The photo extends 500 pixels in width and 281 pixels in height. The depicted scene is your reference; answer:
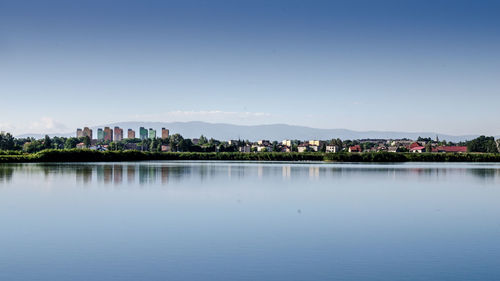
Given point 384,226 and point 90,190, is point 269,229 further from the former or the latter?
point 90,190

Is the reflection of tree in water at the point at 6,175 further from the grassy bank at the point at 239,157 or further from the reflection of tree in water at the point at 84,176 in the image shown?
the grassy bank at the point at 239,157

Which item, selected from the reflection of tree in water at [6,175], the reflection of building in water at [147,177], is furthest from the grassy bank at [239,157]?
the reflection of building in water at [147,177]

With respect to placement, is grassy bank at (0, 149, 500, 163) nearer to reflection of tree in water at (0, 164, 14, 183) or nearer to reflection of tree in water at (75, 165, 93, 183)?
reflection of tree in water at (0, 164, 14, 183)

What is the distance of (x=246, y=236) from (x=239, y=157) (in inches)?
3136

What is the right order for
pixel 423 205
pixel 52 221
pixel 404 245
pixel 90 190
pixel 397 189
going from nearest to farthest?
1. pixel 404 245
2. pixel 52 221
3. pixel 423 205
4. pixel 90 190
5. pixel 397 189

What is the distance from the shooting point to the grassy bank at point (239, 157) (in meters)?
73.9

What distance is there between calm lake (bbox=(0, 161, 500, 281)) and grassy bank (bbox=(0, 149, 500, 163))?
48.8 metres

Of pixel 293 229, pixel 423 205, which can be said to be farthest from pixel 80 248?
pixel 423 205

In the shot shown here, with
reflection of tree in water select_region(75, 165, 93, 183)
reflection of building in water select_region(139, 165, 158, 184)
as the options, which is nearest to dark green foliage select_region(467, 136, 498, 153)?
reflection of building in water select_region(139, 165, 158, 184)

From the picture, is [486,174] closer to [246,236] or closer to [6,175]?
[246,236]

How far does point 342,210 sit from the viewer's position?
851 inches

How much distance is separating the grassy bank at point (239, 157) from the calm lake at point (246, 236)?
48.8m

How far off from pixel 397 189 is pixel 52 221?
20089mm

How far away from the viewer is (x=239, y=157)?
95.2 meters
